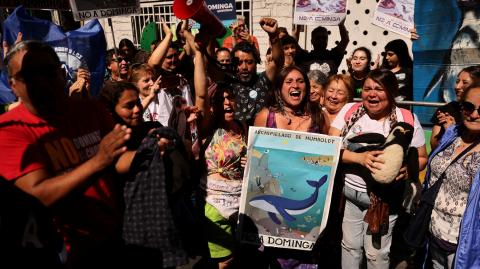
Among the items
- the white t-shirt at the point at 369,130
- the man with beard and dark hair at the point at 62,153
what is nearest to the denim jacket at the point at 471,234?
the white t-shirt at the point at 369,130

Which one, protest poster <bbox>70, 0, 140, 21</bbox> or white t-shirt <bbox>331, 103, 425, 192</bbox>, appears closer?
white t-shirt <bbox>331, 103, 425, 192</bbox>

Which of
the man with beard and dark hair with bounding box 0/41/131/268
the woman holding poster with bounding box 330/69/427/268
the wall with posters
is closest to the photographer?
A: the man with beard and dark hair with bounding box 0/41/131/268

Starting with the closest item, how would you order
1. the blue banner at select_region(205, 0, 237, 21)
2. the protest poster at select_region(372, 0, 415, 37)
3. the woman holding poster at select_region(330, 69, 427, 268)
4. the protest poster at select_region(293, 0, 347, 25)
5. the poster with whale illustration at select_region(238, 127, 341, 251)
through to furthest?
the poster with whale illustration at select_region(238, 127, 341, 251)
the woman holding poster at select_region(330, 69, 427, 268)
the protest poster at select_region(372, 0, 415, 37)
the protest poster at select_region(293, 0, 347, 25)
the blue banner at select_region(205, 0, 237, 21)

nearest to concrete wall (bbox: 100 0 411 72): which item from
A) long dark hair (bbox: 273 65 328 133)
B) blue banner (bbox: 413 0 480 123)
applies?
blue banner (bbox: 413 0 480 123)

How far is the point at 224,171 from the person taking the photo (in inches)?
111

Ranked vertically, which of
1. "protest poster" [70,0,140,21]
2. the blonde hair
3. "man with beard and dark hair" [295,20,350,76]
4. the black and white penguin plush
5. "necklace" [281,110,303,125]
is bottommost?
the black and white penguin plush

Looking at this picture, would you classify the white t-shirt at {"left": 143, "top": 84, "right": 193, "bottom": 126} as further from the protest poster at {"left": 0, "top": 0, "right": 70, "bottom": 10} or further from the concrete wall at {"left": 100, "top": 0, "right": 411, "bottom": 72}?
the concrete wall at {"left": 100, "top": 0, "right": 411, "bottom": 72}

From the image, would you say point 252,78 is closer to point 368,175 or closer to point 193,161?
point 193,161

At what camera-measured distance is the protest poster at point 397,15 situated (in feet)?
16.2

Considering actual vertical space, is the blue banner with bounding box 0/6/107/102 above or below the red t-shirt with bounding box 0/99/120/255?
above

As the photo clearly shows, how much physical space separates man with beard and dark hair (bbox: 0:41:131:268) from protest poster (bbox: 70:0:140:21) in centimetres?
237

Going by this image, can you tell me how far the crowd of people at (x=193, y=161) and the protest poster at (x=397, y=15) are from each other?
1766 mm

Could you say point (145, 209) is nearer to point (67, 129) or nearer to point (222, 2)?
point (67, 129)

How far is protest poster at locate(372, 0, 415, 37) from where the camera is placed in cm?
493
